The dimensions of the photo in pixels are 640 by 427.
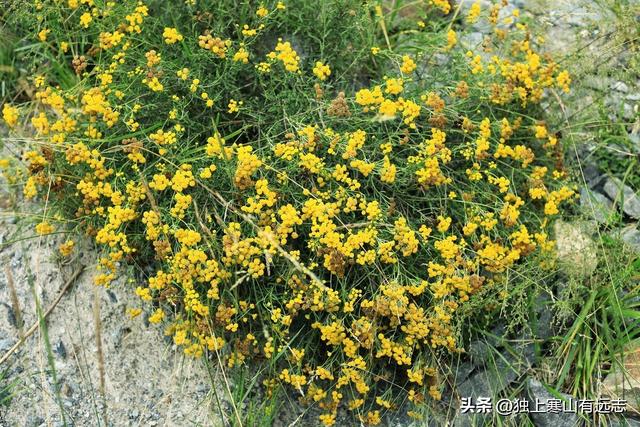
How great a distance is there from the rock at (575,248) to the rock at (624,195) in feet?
1.27

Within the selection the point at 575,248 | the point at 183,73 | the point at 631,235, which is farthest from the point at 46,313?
the point at 631,235

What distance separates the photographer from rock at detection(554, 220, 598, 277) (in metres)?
3.89

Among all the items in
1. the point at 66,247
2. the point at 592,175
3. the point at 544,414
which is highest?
the point at 66,247

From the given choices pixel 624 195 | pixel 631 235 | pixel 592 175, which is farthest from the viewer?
pixel 592 175

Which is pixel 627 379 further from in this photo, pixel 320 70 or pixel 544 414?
pixel 320 70

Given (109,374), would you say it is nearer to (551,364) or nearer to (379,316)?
(379,316)

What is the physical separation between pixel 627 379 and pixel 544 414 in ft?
1.55

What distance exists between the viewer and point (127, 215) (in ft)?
11.8

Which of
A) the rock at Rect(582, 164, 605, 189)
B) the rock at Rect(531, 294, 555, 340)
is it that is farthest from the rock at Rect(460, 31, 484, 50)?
the rock at Rect(531, 294, 555, 340)

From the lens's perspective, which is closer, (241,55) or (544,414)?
(544,414)

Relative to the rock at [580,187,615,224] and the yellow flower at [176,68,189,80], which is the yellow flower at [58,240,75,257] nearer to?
the yellow flower at [176,68,189,80]

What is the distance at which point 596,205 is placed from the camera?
168 inches

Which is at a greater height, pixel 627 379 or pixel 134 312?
pixel 134 312

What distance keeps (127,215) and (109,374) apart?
0.91m
